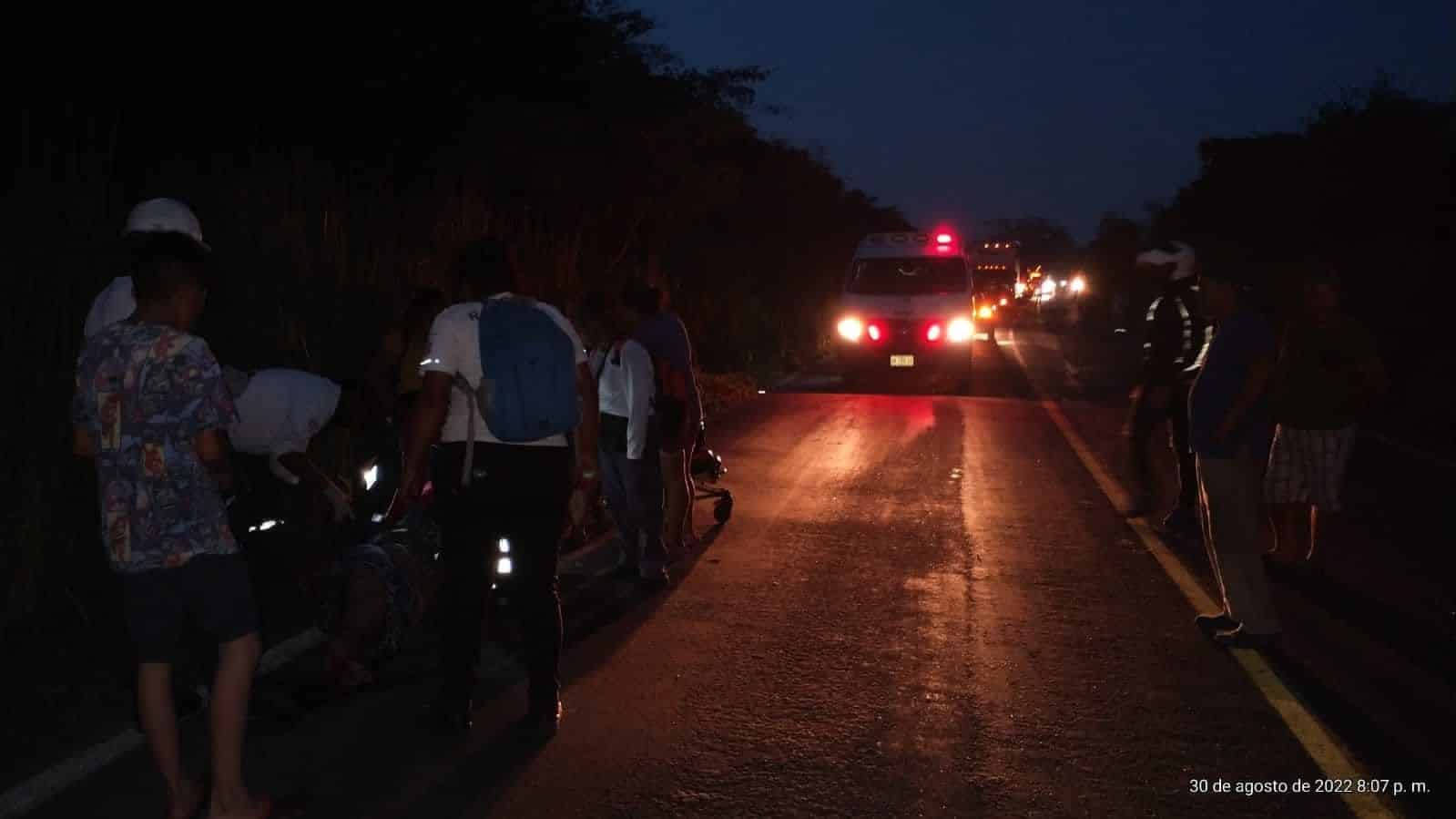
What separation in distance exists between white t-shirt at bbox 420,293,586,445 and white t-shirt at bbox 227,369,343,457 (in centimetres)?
67

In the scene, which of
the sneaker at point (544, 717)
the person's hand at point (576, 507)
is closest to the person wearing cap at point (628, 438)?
the person's hand at point (576, 507)

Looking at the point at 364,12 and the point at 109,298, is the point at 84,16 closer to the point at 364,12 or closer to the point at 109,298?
the point at 364,12

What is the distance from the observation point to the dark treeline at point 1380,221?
1942 cm

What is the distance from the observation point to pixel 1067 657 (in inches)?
253

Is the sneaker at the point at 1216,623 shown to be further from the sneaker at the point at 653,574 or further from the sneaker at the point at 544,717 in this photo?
the sneaker at the point at 544,717

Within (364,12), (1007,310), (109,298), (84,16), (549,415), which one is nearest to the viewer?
(549,415)

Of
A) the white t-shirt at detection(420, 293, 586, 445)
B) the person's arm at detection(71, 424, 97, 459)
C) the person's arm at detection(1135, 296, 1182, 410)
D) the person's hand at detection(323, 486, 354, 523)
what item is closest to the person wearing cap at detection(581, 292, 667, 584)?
the person's hand at detection(323, 486, 354, 523)

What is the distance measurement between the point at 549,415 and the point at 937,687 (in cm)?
207

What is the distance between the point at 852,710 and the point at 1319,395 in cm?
425

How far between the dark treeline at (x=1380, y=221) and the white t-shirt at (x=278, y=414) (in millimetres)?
9555

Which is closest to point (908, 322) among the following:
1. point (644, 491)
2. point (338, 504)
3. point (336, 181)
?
point (336, 181)

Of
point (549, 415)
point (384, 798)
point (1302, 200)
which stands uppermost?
point (1302, 200)

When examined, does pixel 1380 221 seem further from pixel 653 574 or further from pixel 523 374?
pixel 523 374

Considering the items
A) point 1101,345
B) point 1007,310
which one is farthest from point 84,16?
point 1007,310
